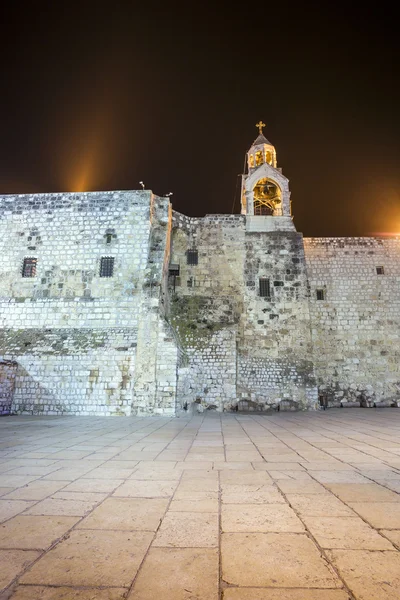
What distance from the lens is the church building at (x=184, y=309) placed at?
1151 centimetres

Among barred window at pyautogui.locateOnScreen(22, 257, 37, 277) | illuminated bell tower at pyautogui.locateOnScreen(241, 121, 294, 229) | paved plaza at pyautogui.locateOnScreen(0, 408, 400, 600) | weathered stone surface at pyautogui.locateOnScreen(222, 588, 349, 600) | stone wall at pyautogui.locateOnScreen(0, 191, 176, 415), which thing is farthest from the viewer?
illuminated bell tower at pyautogui.locateOnScreen(241, 121, 294, 229)

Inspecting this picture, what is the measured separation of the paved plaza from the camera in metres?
1.72

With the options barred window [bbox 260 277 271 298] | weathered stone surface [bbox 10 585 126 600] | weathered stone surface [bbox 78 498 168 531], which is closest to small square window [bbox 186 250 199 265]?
barred window [bbox 260 277 271 298]

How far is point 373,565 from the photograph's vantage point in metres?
1.90

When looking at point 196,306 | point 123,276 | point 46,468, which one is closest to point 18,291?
point 123,276

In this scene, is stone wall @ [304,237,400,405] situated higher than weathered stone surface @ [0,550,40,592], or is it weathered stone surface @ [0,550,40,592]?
stone wall @ [304,237,400,405]

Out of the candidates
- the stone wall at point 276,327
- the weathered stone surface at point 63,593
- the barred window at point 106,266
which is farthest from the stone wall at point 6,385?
the weathered stone surface at point 63,593

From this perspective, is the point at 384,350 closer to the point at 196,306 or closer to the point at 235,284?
the point at 235,284

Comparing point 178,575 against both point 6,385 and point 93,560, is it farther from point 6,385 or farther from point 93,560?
point 6,385

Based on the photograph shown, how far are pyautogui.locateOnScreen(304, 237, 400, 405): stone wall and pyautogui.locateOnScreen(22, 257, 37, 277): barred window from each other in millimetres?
14146

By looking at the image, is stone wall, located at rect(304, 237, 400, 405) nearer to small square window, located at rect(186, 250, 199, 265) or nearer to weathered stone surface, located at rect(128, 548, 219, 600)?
small square window, located at rect(186, 250, 199, 265)

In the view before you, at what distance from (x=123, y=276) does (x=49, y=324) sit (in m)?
3.65

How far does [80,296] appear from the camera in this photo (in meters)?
13.2

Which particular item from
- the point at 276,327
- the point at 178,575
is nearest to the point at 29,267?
the point at 276,327
